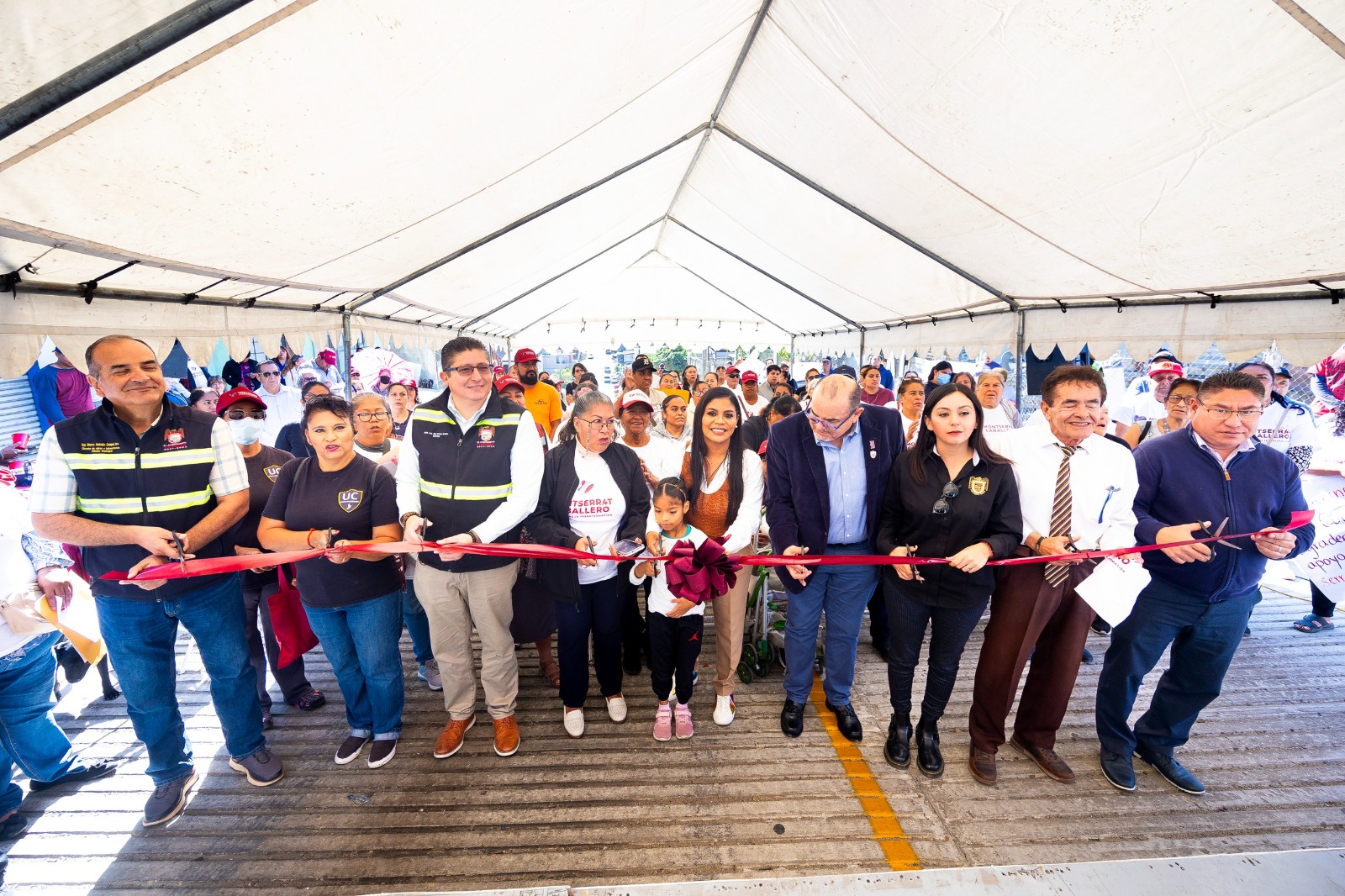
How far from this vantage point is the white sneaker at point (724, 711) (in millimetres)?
3232

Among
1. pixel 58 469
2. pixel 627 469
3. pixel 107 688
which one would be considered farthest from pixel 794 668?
pixel 107 688

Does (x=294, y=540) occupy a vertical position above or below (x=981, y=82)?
below

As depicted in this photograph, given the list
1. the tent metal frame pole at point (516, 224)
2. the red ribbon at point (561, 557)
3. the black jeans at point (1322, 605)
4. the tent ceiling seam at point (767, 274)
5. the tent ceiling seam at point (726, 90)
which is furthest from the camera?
the tent ceiling seam at point (767, 274)

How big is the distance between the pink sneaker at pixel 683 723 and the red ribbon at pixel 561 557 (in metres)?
0.95

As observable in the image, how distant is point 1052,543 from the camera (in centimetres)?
249

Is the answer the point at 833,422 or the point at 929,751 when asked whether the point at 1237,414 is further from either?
the point at 929,751

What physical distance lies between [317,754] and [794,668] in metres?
2.87

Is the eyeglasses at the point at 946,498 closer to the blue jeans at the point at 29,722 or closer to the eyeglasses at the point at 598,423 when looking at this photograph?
the eyeglasses at the point at 598,423

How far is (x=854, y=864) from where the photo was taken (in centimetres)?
229

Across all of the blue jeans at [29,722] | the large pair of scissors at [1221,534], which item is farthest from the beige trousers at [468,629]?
the large pair of scissors at [1221,534]

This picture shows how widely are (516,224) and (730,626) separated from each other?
5.75 meters

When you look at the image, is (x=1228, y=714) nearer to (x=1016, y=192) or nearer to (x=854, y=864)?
(x=854, y=864)

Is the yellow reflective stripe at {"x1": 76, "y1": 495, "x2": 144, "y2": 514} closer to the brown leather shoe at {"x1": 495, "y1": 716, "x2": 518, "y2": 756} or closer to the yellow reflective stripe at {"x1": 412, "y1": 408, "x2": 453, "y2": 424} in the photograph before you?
the yellow reflective stripe at {"x1": 412, "y1": 408, "x2": 453, "y2": 424}

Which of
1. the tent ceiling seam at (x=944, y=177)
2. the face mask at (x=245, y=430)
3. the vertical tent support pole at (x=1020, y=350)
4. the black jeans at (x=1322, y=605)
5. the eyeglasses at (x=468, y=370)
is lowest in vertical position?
the black jeans at (x=1322, y=605)
